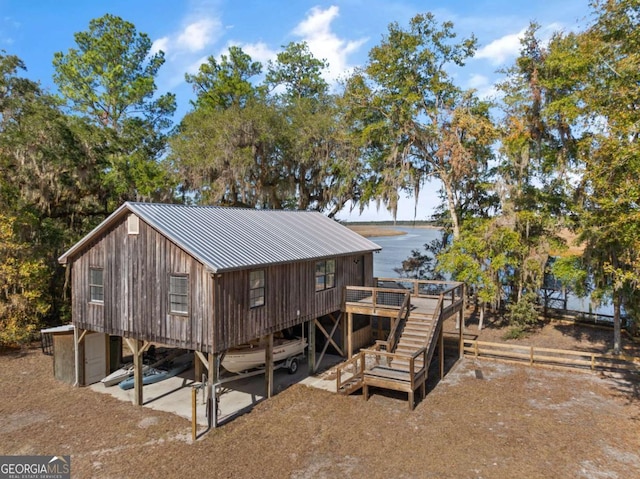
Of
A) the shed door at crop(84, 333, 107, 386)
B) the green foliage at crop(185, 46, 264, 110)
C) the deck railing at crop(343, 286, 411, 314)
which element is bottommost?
the shed door at crop(84, 333, 107, 386)

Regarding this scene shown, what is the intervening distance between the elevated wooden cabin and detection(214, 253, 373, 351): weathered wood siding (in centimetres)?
3

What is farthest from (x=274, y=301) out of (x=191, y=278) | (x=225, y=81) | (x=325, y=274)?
(x=225, y=81)

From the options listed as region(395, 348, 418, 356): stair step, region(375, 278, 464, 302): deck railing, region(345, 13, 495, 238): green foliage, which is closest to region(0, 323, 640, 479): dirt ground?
region(395, 348, 418, 356): stair step

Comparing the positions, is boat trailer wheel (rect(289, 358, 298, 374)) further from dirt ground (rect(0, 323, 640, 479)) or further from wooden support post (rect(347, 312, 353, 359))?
wooden support post (rect(347, 312, 353, 359))

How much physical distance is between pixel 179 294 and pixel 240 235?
2.93 m

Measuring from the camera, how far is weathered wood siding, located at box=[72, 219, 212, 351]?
36.0 ft

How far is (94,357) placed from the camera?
14.1m

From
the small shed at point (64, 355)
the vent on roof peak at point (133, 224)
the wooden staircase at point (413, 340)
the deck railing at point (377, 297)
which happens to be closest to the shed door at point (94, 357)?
the small shed at point (64, 355)

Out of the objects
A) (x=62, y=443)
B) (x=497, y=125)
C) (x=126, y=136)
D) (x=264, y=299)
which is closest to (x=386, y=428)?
(x=264, y=299)

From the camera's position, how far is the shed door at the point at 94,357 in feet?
45.2

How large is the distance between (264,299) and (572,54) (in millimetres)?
16752

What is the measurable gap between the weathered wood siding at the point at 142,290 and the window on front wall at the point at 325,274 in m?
5.28

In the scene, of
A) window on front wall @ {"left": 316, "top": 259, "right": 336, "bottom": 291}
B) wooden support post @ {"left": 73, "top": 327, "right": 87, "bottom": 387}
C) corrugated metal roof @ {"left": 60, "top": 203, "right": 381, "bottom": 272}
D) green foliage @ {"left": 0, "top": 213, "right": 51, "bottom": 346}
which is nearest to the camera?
corrugated metal roof @ {"left": 60, "top": 203, "right": 381, "bottom": 272}

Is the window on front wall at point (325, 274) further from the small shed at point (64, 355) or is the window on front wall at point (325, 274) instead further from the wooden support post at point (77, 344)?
the small shed at point (64, 355)
